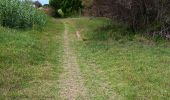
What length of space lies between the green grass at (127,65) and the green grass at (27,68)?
0.93m

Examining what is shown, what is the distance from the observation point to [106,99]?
9.30 metres

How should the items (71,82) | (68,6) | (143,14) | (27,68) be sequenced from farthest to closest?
(68,6)
(143,14)
(27,68)
(71,82)

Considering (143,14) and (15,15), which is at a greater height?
(143,14)

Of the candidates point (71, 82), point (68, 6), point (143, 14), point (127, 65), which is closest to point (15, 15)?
point (143, 14)

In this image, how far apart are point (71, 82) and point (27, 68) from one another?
2051 millimetres

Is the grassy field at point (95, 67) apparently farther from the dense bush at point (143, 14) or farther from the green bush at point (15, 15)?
the green bush at point (15, 15)

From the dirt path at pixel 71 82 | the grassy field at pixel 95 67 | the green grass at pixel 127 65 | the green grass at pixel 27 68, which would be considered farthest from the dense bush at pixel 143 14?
the dirt path at pixel 71 82

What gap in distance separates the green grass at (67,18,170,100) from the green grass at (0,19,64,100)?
93cm

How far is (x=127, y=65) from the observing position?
13180 millimetres

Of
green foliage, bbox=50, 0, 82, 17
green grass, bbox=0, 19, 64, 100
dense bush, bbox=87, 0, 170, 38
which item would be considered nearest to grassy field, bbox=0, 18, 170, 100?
green grass, bbox=0, 19, 64, 100

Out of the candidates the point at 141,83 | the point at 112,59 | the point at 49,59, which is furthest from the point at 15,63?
the point at 141,83

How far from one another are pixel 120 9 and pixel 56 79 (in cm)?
1103

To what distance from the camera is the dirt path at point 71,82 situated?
959cm

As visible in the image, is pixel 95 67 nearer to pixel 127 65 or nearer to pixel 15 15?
pixel 127 65
